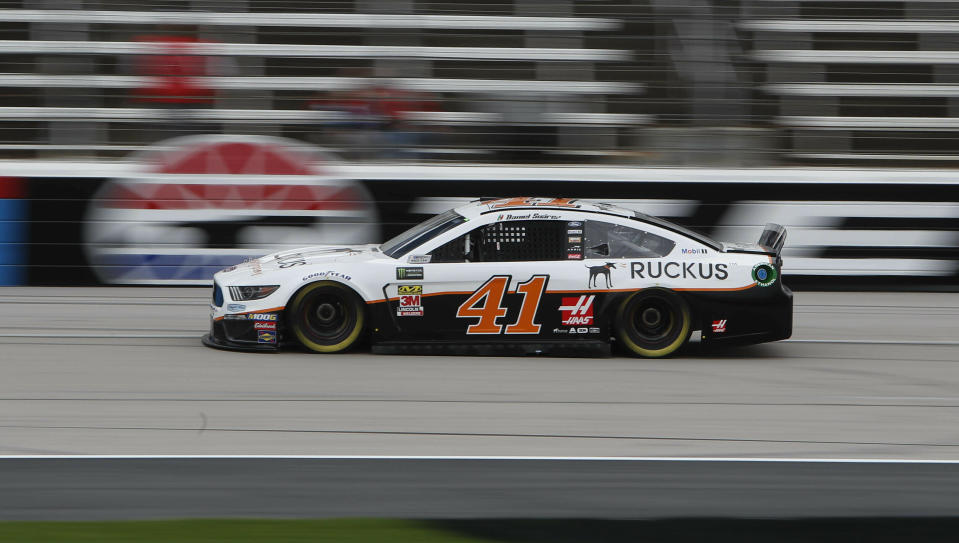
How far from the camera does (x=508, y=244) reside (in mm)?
7645

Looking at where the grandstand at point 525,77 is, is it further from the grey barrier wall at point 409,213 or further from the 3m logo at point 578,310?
the 3m logo at point 578,310

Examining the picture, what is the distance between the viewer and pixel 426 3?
40.4 feet

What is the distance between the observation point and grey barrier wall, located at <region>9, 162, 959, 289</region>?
425 inches

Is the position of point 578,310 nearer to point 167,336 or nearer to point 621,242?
point 621,242

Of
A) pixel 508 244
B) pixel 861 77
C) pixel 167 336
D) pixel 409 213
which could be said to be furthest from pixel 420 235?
pixel 861 77

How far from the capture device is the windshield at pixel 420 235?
302 inches

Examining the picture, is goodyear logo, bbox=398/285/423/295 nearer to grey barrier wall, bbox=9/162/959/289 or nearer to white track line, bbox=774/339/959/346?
white track line, bbox=774/339/959/346

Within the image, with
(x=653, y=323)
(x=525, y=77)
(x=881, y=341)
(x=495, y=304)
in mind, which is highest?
(x=525, y=77)

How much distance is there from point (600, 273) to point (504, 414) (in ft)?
5.71

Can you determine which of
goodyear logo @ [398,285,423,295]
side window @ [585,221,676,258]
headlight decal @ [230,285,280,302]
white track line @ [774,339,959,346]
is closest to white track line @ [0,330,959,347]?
white track line @ [774,339,959,346]

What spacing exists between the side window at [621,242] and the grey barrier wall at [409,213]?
3296mm

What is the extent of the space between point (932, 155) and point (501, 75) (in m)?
4.43

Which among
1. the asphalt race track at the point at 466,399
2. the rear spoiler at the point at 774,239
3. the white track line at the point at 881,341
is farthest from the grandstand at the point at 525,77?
the rear spoiler at the point at 774,239

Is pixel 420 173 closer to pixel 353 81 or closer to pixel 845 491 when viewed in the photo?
pixel 353 81
